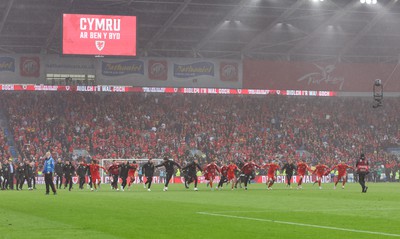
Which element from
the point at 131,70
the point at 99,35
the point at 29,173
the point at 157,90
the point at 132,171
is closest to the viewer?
the point at 132,171

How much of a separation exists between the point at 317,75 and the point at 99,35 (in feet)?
92.0

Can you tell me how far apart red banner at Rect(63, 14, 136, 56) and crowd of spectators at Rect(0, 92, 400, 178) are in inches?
416

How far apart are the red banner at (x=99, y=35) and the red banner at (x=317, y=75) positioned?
760 inches

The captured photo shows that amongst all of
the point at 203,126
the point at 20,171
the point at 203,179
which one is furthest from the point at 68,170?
the point at 203,126

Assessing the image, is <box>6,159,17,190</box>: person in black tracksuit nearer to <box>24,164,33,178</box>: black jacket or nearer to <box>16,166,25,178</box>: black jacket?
<box>16,166,25,178</box>: black jacket

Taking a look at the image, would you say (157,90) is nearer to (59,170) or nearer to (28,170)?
(59,170)

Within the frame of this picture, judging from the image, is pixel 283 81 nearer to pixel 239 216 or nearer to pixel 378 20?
pixel 378 20

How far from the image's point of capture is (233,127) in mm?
80188

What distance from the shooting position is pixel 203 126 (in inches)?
3120

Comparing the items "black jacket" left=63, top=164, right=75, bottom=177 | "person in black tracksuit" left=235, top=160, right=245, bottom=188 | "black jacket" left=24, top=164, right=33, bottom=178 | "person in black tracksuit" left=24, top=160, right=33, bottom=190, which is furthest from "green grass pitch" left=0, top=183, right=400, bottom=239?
"black jacket" left=24, top=164, right=33, bottom=178

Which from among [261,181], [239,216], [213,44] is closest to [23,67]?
[213,44]

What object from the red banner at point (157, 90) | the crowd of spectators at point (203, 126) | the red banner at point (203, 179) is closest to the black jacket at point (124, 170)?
the red banner at point (203, 179)

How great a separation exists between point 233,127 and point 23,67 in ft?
73.3

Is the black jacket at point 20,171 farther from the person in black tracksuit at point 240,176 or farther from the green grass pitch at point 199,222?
the green grass pitch at point 199,222
